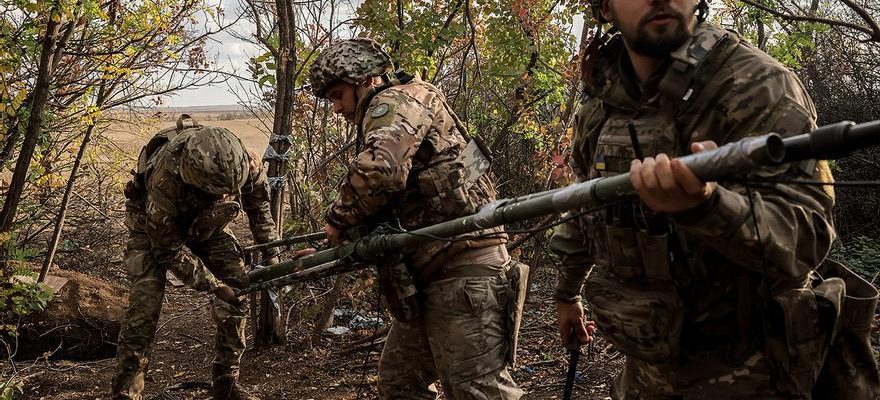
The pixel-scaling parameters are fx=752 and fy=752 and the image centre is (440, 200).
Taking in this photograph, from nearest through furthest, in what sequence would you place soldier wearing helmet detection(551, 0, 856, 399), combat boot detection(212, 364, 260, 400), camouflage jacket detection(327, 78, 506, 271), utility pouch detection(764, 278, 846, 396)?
soldier wearing helmet detection(551, 0, 856, 399) < utility pouch detection(764, 278, 846, 396) < camouflage jacket detection(327, 78, 506, 271) < combat boot detection(212, 364, 260, 400)

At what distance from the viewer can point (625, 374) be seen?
229 centimetres

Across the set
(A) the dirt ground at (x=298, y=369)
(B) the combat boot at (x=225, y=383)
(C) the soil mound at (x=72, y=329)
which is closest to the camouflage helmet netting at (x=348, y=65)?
(A) the dirt ground at (x=298, y=369)

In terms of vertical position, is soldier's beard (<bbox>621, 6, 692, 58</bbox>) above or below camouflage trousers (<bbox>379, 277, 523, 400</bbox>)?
above

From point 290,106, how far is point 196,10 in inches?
112

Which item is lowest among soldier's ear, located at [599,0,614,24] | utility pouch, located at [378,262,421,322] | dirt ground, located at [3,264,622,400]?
dirt ground, located at [3,264,622,400]

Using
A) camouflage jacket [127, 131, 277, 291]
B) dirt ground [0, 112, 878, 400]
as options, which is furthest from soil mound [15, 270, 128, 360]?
camouflage jacket [127, 131, 277, 291]

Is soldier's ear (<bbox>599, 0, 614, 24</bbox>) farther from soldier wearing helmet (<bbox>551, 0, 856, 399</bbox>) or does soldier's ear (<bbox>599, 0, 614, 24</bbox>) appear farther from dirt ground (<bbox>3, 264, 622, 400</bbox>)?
dirt ground (<bbox>3, 264, 622, 400</bbox>)

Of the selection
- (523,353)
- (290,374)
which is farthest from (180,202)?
(523,353)

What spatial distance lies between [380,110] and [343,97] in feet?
1.38

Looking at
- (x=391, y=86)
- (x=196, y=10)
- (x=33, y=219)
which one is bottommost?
(x=33, y=219)

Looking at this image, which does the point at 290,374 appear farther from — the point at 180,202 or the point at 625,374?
the point at 625,374

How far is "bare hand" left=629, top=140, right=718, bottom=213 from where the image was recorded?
4.88ft

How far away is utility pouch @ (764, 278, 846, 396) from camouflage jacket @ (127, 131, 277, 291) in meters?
3.63

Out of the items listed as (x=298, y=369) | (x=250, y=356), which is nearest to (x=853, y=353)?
(x=298, y=369)
